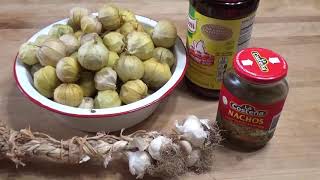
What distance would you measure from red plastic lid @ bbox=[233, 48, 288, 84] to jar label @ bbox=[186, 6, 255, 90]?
5 cm

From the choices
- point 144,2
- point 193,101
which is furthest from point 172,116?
point 144,2

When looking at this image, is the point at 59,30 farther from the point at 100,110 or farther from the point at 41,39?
the point at 100,110

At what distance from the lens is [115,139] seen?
2.00 feet

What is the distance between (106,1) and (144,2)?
0.09m

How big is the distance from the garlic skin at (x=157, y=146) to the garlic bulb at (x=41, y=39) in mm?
243

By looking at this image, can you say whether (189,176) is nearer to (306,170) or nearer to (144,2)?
(306,170)

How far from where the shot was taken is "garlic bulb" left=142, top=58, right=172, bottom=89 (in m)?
0.65

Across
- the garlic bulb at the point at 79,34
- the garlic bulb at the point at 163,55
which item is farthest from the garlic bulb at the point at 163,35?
the garlic bulb at the point at 79,34

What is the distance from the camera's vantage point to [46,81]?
0.63m

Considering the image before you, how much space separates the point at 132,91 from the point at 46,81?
126 millimetres

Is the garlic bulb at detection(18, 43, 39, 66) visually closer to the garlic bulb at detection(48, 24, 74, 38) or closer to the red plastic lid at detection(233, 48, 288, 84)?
the garlic bulb at detection(48, 24, 74, 38)

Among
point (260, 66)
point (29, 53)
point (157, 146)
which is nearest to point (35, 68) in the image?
point (29, 53)

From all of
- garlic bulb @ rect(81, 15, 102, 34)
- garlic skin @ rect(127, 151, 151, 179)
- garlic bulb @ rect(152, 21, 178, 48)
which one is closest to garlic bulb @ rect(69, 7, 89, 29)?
garlic bulb @ rect(81, 15, 102, 34)

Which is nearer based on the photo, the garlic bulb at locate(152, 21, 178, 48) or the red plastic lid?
the red plastic lid
